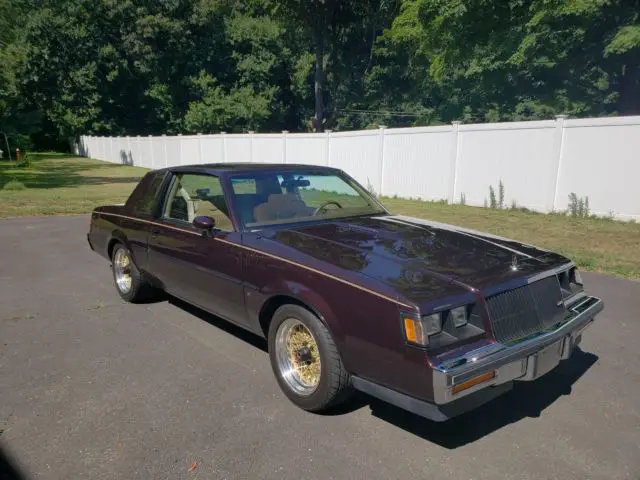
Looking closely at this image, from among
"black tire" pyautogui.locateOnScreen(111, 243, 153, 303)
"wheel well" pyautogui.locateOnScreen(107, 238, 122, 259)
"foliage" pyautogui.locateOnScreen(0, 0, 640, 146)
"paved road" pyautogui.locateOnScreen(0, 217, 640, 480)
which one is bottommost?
"paved road" pyautogui.locateOnScreen(0, 217, 640, 480)

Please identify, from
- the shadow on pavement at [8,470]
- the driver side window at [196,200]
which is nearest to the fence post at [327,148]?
the driver side window at [196,200]

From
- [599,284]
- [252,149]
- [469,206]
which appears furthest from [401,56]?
[599,284]

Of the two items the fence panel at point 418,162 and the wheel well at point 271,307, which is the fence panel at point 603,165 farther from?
the wheel well at point 271,307

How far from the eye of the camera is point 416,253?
3350 mm

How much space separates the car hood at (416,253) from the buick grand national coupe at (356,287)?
13mm

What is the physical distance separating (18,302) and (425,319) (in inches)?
189

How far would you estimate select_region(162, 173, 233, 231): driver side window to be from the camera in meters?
4.09

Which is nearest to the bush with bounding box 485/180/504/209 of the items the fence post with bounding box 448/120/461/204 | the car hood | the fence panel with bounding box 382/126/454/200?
the fence post with bounding box 448/120/461/204

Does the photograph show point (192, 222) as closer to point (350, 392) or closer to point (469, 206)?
point (350, 392)

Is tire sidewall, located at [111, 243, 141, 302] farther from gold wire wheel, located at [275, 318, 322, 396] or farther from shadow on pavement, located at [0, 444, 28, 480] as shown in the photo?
shadow on pavement, located at [0, 444, 28, 480]

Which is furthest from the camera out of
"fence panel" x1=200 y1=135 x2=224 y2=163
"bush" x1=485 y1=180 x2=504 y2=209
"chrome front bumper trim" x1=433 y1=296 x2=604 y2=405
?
"fence panel" x1=200 y1=135 x2=224 y2=163

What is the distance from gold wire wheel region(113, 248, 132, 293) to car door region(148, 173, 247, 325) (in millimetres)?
764

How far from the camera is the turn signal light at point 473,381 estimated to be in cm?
252

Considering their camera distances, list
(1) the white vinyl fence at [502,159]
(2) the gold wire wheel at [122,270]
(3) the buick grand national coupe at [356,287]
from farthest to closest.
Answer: (1) the white vinyl fence at [502,159] < (2) the gold wire wheel at [122,270] < (3) the buick grand national coupe at [356,287]
